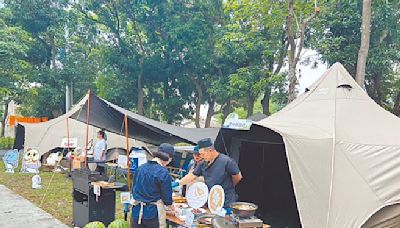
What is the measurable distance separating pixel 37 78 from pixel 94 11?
13.2 ft

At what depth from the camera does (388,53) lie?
12422 mm

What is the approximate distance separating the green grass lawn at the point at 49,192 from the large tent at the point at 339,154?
3464 millimetres

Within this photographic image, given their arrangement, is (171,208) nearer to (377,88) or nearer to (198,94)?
(377,88)

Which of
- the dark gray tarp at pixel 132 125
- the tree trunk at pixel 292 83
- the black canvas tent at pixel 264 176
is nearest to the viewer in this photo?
the black canvas tent at pixel 264 176

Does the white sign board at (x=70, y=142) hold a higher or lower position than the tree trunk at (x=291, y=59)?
lower

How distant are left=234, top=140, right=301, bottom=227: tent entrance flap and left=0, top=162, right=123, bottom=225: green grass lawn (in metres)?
2.34

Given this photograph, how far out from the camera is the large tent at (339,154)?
420 centimetres

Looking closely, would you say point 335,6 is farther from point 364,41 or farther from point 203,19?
point 203,19

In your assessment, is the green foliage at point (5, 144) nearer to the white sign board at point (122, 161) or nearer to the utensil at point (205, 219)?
the white sign board at point (122, 161)

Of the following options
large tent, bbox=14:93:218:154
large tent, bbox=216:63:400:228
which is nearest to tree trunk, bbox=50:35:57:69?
large tent, bbox=14:93:218:154

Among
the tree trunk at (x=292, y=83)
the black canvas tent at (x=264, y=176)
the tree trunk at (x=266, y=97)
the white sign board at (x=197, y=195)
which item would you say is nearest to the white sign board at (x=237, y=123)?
the white sign board at (x=197, y=195)

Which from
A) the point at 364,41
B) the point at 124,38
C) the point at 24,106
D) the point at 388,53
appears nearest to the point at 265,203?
the point at 364,41

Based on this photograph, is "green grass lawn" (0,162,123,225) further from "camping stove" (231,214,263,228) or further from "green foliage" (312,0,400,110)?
"green foliage" (312,0,400,110)

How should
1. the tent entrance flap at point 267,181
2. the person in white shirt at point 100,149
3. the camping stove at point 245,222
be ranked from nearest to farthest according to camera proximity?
1. the camping stove at point 245,222
2. the tent entrance flap at point 267,181
3. the person in white shirt at point 100,149
